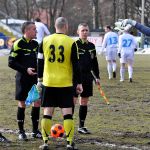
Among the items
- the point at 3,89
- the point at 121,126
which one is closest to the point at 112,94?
the point at 3,89

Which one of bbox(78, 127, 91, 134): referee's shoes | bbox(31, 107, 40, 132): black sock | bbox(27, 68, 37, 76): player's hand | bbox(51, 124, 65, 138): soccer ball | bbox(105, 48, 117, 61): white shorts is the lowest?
bbox(78, 127, 91, 134): referee's shoes

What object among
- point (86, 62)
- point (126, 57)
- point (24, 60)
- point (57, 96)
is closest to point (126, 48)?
point (126, 57)

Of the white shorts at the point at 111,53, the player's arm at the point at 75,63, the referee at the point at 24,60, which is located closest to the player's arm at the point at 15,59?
the referee at the point at 24,60

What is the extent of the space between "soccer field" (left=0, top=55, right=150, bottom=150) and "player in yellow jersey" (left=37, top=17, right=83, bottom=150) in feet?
1.67

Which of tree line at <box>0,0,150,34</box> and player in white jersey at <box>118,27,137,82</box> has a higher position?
tree line at <box>0,0,150,34</box>

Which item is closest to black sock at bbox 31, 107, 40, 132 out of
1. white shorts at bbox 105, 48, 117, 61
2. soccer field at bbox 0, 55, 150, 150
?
soccer field at bbox 0, 55, 150, 150

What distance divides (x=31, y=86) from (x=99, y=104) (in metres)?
4.79

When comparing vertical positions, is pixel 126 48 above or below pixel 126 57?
above

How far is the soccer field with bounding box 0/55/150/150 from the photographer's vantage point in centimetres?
876

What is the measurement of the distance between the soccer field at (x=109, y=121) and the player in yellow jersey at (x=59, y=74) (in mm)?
510

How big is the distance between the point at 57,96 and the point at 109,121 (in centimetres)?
297

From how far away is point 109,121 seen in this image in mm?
11078

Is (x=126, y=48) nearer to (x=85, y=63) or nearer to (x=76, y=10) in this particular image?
(x=85, y=63)

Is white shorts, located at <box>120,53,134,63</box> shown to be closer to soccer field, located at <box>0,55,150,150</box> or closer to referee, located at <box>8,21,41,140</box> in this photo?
soccer field, located at <box>0,55,150,150</box>
